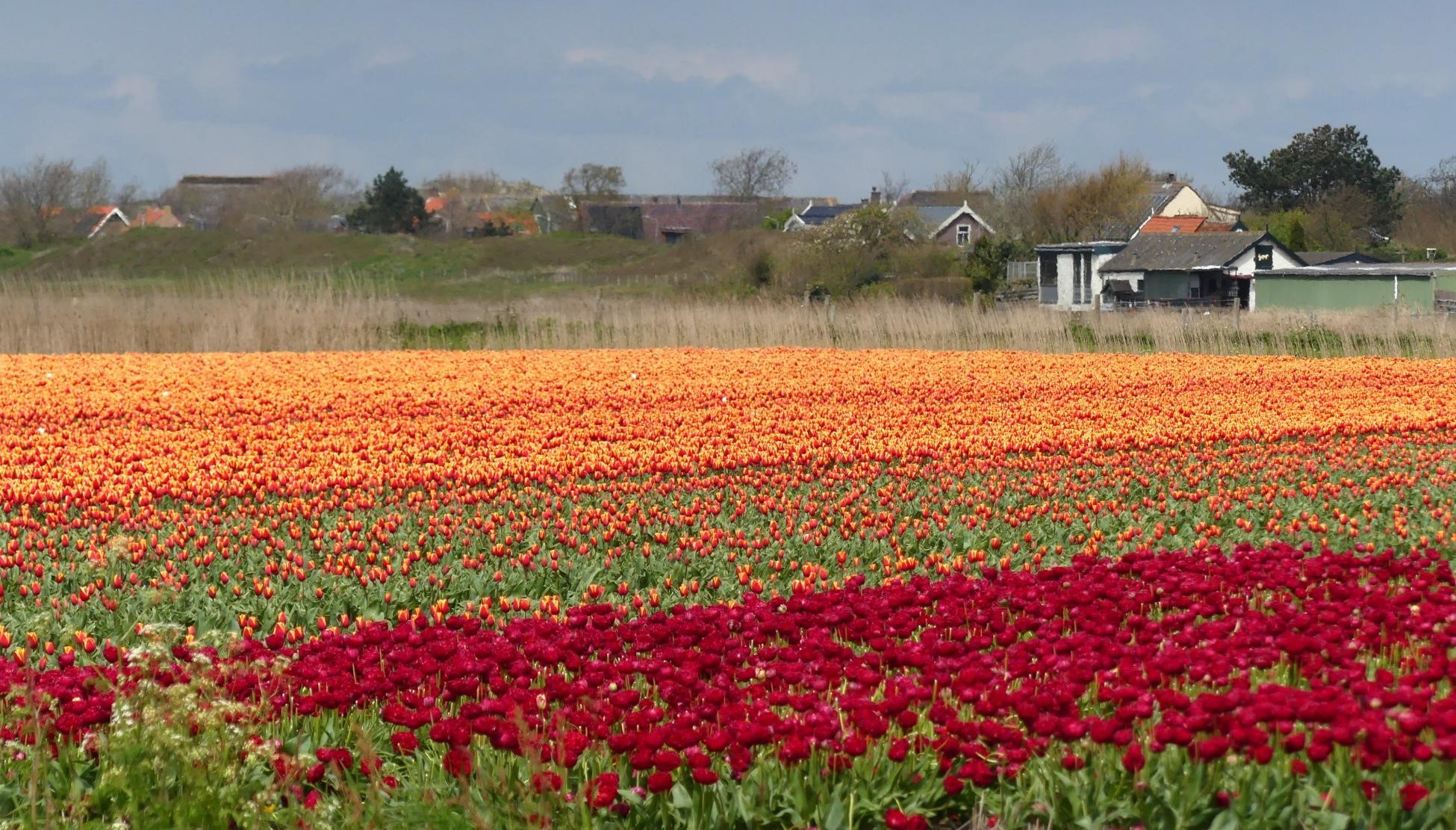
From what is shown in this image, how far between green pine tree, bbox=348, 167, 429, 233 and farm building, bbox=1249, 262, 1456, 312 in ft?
144

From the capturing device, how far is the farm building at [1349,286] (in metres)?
37.4

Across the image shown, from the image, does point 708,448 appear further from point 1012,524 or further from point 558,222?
point 558,222

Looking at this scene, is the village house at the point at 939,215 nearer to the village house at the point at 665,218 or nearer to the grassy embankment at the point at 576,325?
the village house at the point at 665,218

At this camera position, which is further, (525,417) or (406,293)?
(406,293)

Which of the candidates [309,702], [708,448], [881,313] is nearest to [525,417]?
[708,448]

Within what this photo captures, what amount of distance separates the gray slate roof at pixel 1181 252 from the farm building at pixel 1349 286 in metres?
4.19

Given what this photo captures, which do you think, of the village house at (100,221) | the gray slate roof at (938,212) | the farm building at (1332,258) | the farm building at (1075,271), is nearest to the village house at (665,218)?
the gray slate roof at (938,212)

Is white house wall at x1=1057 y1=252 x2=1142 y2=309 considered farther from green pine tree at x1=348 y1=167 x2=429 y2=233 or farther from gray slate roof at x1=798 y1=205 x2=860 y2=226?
green pine tree at x1=348 y1=167 x2=429 y2=233

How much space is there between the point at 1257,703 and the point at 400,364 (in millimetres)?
13785

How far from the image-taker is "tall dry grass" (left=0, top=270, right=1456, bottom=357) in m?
19.8

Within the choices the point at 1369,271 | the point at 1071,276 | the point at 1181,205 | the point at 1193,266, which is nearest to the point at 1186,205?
the point at 1181,205

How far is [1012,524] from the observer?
744 cm

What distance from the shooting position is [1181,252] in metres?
48.0

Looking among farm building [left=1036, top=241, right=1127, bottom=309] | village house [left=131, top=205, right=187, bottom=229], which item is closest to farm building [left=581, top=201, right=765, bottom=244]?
village house [left=131, top=205, right=187, bottom=229]
